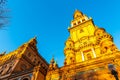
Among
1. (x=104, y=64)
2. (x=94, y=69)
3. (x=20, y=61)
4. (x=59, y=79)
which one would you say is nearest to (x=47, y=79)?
(x=59, y=79)

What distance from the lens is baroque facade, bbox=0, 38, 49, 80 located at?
24938 millimetres

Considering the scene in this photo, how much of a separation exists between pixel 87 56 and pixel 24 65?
16.5 m

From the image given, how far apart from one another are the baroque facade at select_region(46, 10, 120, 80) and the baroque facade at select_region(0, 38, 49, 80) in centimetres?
224

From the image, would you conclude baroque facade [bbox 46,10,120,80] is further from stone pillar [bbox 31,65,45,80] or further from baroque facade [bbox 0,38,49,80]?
baroque facade [bbox 0,38,49,80]

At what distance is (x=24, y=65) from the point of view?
35875mm

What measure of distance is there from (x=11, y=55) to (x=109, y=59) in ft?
94.6

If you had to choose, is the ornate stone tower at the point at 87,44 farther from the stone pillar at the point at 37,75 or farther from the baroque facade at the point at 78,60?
the stone pillar at the point at 37,75

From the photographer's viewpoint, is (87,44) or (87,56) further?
A: (87,44)

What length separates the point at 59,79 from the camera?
2241cm

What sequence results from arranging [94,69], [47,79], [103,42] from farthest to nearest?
[103,42] → [47,79] → [94,69]

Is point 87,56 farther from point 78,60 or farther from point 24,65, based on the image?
point 24,65

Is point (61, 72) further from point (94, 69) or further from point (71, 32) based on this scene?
point (71, 32)

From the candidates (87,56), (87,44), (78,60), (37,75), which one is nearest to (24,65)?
(37,75)

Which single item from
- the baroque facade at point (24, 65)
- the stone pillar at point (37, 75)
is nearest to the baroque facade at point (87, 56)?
the stone pillar at point (37, 75)
